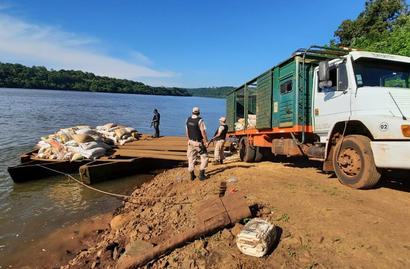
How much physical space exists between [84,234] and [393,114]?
643cm

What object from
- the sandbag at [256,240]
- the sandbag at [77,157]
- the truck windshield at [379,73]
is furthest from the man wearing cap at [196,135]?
the sandbag at [77,157]

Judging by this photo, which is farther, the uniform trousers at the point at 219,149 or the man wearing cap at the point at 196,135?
the uniform trousers at the point at 219,149

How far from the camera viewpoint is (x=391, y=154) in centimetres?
412

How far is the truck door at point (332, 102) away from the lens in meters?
5.08

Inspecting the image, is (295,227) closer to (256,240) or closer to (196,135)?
(256,240)

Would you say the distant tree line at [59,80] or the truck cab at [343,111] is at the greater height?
the distant tree line at [59,80]

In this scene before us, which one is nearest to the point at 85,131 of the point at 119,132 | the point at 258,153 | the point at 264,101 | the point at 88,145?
the point at 88,145

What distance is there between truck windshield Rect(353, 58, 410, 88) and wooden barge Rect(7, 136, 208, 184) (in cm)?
668

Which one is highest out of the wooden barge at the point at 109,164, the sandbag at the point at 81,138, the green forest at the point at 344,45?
the green forest at the point at 344,45

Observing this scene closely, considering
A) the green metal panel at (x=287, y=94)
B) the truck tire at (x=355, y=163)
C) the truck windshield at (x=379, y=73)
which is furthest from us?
the green metal panel at (x=287, y=94)

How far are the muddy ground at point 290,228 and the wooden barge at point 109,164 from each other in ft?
10.4

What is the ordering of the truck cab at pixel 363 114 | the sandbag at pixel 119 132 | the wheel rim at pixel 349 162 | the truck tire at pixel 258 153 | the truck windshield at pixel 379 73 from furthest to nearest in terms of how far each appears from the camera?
the sandbag at pixel 119 132
the truck tire at pixel 258 153
the truck windshield at pixel 379 73
the wheel rim at pixel 349 162
the truck cab at pixel 363 114

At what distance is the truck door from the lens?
508 centimetres

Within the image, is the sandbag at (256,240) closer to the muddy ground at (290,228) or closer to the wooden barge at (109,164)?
the muddy ground at (290,228)
